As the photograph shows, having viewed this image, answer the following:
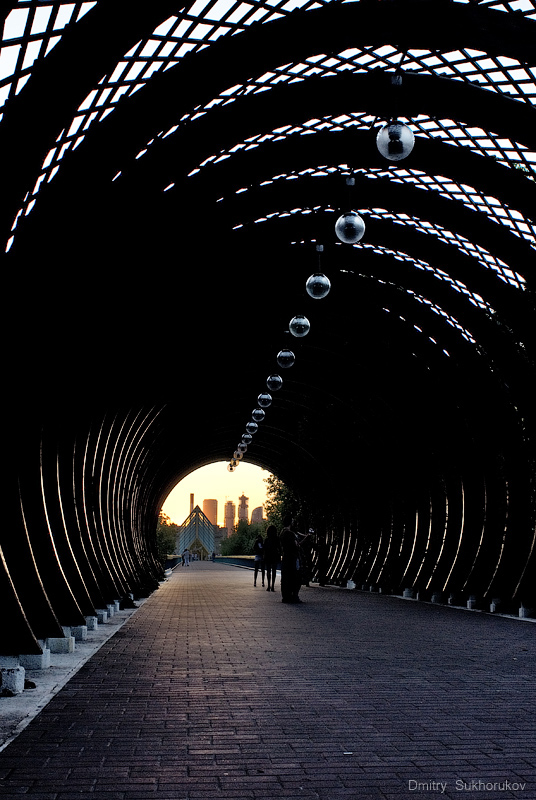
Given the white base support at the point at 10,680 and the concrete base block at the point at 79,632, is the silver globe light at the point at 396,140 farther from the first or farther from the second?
the concrete base block at the point at 79,632

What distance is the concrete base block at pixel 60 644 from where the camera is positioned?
1265 cm

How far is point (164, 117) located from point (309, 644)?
810 centimetres

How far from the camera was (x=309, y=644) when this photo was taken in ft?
44.7

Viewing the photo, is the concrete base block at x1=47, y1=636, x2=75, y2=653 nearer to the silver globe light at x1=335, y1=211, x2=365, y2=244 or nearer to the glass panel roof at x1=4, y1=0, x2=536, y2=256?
the glass panel roof at x1=4, y1=0, x2=536, y2=256

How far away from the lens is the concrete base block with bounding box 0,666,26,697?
356 inches

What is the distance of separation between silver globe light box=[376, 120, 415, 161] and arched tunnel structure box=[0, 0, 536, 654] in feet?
6.79

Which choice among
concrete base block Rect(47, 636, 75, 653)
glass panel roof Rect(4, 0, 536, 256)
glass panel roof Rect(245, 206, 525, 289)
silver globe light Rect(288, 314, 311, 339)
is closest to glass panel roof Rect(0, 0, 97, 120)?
glass panel roof Rect(4, 0, 536, 256)

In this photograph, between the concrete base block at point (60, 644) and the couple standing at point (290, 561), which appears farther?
the couple standing at point (290, 561)

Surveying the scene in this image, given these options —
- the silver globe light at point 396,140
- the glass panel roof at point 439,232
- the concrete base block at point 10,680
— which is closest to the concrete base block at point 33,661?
the concrete base block at point 10,680

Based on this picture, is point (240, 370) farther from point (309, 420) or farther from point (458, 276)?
point (458, 276)

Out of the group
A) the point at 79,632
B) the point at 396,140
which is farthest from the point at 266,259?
the point at 396,140

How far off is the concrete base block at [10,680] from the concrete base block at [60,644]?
3.50 m

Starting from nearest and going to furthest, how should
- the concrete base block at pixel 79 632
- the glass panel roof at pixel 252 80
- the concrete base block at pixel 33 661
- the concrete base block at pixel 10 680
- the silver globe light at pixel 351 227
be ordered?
the concrete base block at pixel 10 680, the glass panel roof at pixel 252 80, the concrete base block at pixel 33 661, the silver globe light at pixel 351 227, the concrete base block at pixel 79 632

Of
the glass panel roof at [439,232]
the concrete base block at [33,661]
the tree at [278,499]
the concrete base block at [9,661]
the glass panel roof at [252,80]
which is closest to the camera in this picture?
the glass panel roof at [252,80]
